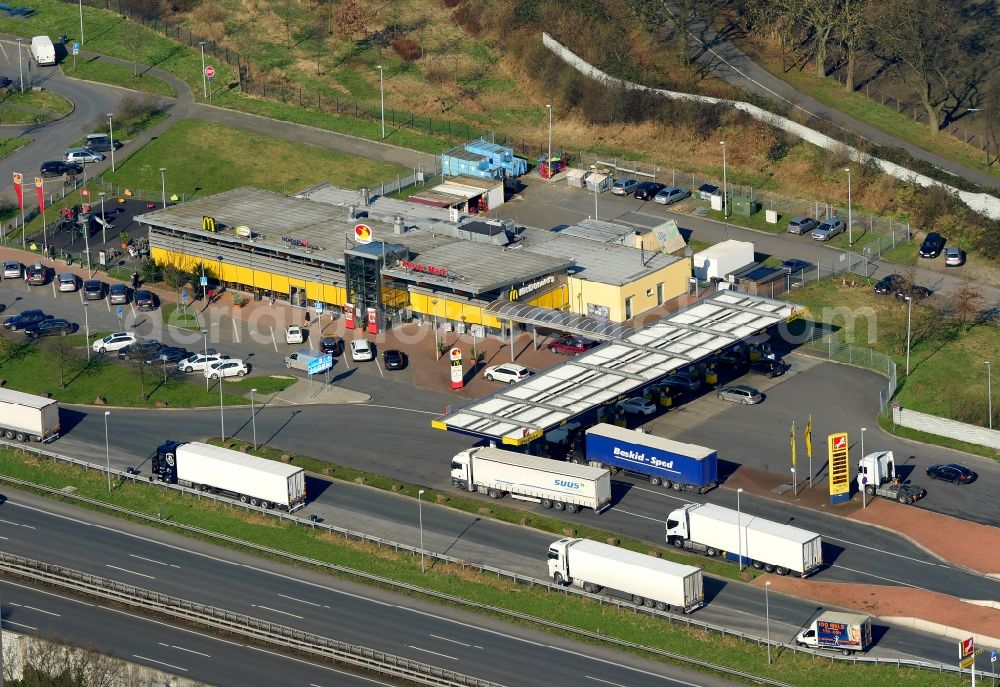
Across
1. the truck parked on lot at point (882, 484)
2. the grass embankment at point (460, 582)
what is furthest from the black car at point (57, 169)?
the truck parked on lot at point (882, 484)

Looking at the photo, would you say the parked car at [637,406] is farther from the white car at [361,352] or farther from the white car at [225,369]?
the white car at [225,369]

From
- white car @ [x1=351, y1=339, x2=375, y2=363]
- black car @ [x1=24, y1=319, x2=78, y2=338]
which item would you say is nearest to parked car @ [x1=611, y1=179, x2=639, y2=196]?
white car @ [x1=351, y1=339, x2=375, y2=363]

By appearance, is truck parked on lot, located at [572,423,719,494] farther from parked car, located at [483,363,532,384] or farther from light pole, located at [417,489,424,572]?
parked car, located at [483,363,532,384]

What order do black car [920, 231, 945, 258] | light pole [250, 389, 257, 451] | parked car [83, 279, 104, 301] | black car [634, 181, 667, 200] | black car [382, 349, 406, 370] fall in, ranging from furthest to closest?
black car [634, 181, 667, 200]
black car [920, 231, 945, 258]
parked car [83, 279, 104, 301]
black car [382, 349, 406, 370]
light pole [250, 389, 257, 451]

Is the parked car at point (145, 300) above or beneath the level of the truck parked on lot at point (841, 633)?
above

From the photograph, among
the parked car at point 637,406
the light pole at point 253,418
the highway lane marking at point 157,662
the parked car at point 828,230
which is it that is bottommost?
the highway lane marking at point 157,662

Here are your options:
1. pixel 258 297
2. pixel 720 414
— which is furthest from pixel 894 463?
pixel 258 297

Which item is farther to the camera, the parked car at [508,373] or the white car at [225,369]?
the white car at [225,369]
